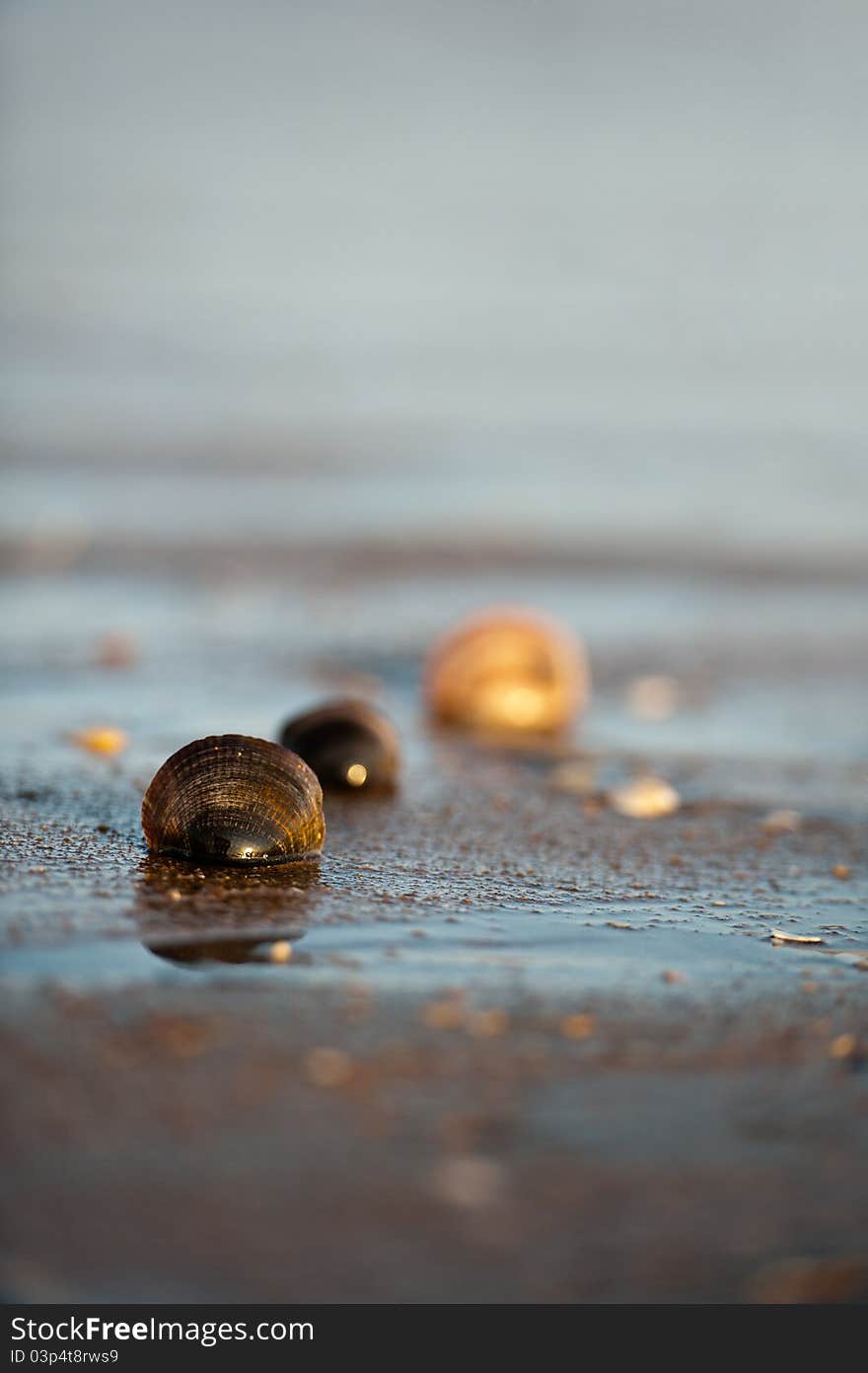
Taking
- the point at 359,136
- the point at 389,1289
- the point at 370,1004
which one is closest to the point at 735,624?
the point at 370,1004

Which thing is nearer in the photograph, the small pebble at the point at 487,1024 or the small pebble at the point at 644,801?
the small pebble at the point at 487,1024

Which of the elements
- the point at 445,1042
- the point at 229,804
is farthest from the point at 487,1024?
the point at 229,804

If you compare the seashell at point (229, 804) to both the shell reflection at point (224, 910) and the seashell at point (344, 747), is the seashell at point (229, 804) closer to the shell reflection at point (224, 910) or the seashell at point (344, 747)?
the shell reflection at point (224, 910)

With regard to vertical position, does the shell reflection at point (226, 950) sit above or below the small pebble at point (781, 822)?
below

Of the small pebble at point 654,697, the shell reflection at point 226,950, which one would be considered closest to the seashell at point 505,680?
the small pebble at point 654,697

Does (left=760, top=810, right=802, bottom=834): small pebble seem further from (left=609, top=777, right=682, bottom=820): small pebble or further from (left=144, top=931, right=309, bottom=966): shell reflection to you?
(left=144, top=931, right=309, bottom=966): shell reflection

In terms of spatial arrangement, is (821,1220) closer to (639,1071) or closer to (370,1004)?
(639,1071)

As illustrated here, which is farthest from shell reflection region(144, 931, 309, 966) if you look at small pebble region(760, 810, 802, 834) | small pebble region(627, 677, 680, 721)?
small pebble region(627, 677, 680, 721)
